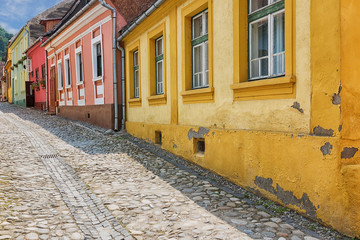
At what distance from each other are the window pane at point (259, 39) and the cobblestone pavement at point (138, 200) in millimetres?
2202

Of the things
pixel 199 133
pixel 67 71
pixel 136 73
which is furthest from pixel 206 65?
pixel 67 71

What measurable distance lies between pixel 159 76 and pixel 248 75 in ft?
14.6

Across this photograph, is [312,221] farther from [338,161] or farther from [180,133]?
[180,133]

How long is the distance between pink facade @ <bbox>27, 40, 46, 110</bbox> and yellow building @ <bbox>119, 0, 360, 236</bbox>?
703 inches

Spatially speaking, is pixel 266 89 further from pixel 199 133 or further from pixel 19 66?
pixel 19 66

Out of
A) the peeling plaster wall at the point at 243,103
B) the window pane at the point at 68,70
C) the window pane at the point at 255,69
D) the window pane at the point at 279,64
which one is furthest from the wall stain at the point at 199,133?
the window pane at the point at 68,70

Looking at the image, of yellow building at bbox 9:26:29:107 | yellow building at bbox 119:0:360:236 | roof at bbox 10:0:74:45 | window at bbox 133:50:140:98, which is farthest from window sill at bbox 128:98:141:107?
yellow building at bbox 9:26:29:107

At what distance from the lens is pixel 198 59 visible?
7.36 metres

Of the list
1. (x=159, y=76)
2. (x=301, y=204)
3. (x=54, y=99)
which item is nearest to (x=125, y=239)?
(x=301, y=204)

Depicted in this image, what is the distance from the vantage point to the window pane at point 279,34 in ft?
15.7

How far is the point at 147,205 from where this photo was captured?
4.66 meters

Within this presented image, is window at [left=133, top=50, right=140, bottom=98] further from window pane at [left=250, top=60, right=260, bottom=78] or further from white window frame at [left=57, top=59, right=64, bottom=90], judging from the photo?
white window frame at [left=57, top=59, right=64, bottom=90]

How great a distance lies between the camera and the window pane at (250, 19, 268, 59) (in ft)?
17.0

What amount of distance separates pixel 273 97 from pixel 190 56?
3.24 metres
